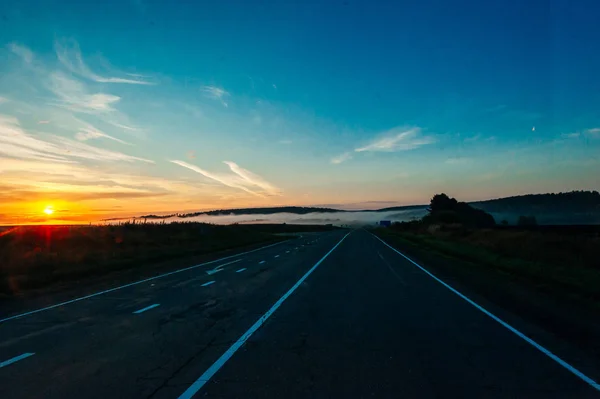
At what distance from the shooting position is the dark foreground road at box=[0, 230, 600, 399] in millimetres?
6121

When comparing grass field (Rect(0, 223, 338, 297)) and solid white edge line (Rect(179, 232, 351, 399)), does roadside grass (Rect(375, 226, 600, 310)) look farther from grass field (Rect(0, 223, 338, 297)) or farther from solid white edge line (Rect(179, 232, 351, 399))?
grass field (Rect(0, 223, 338, 297))

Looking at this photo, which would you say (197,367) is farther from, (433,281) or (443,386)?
(433,281)

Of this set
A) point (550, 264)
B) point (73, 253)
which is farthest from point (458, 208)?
point (73, 253)

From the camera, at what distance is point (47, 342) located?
8.87 metres

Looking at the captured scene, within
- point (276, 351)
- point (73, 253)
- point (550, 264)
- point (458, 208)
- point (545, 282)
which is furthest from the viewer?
point (458, 208)

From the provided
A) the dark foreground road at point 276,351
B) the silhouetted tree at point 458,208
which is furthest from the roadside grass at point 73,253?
the silhouetted tree at point 458,208

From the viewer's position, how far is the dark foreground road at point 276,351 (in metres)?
6.12

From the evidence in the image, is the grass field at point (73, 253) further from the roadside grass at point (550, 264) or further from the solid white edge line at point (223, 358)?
the roadside grass at point (550, 264)

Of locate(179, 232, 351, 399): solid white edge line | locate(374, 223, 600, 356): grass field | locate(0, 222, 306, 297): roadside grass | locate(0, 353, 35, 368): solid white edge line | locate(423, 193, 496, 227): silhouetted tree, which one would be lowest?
locate(374, 223, 600, 356): grass field

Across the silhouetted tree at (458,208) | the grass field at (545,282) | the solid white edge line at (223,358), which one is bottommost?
the grass field at (545,282)

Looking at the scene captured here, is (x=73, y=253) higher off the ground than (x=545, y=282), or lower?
higher

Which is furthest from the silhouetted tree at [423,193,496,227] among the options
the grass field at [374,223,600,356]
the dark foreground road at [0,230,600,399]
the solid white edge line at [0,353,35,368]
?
the solid white edge line at [0,353,35,368]

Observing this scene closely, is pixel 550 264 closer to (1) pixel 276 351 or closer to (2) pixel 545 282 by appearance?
(2) pixel 545 282

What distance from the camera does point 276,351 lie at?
7961mm
